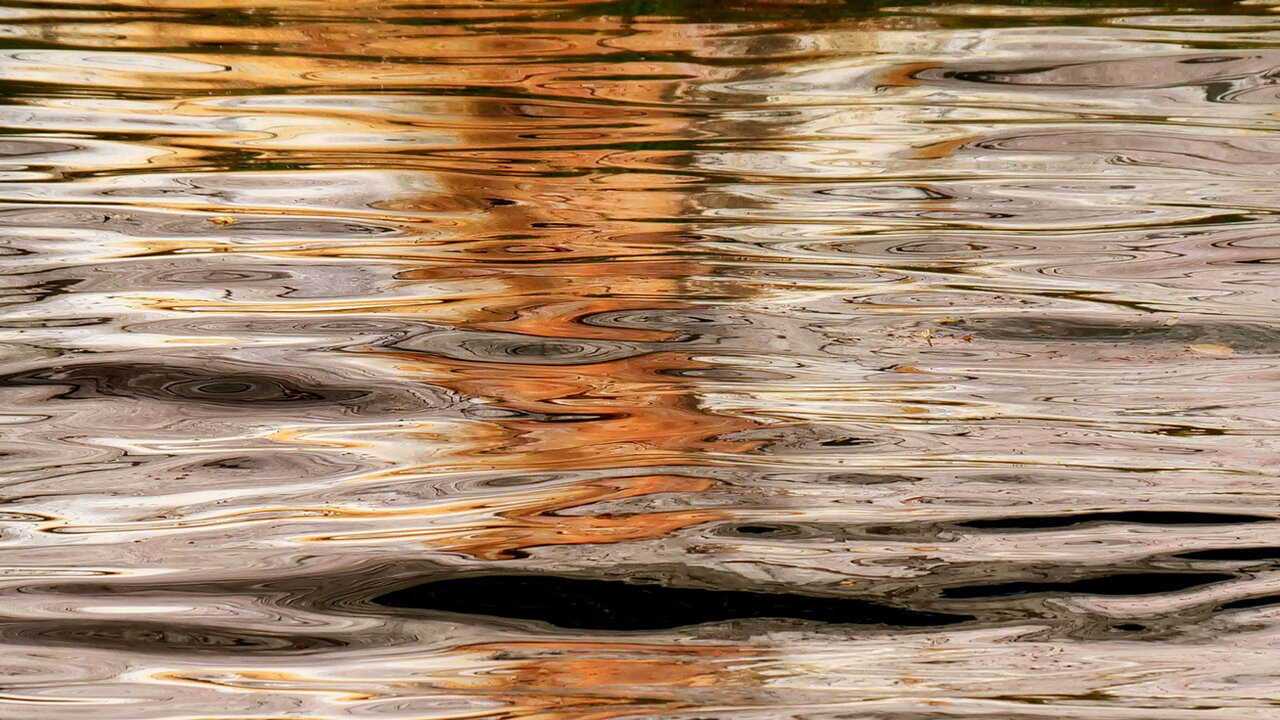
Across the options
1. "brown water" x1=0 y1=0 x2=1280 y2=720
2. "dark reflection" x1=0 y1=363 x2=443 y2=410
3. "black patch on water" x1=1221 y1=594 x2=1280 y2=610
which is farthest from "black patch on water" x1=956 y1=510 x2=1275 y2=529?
"dark reflection" x1=0 y1=363 x2=443 y2=410

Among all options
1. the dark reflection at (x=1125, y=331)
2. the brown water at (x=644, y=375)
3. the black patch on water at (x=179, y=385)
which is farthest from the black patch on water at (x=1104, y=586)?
the black patch on water at (x=179, y=385)

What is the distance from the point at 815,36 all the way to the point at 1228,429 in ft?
4.58

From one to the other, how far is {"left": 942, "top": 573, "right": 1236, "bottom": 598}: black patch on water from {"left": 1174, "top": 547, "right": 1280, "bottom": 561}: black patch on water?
3 cm

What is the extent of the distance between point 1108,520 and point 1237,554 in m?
0.13

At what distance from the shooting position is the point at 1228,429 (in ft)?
4.78

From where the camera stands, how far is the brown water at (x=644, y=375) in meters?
1.17

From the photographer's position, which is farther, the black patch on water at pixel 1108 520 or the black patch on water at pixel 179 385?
the black patch on water at pixel 179 385

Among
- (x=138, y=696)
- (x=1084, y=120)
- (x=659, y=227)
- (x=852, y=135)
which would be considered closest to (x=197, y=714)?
(x=138, y=696)

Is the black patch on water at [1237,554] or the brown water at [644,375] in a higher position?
the brown water at [644,375]

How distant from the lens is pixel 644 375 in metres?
1.54

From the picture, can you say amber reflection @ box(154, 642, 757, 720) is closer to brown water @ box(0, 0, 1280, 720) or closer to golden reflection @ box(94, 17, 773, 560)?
brown water @ box(0, 0, 1280, 720)

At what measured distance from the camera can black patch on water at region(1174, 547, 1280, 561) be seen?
50.1 inches

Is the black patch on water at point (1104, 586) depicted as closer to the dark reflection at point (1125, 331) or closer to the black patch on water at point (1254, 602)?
the black patch on water at point (1254, 602)

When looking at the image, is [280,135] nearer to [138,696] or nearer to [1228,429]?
[138,696]
